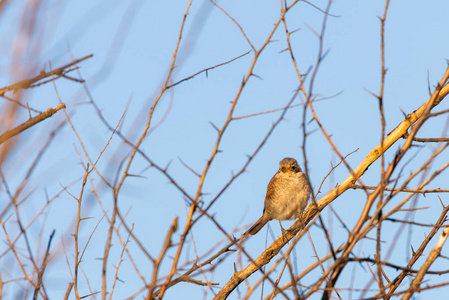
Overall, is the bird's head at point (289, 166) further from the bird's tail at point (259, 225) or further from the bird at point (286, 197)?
the bird's tail at point (259, 225)

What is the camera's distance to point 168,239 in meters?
2.25

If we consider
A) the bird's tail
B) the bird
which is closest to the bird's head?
the bird

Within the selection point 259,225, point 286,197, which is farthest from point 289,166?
point 259,225

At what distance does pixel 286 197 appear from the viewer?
698 cm

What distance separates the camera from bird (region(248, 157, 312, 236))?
22.9 feet

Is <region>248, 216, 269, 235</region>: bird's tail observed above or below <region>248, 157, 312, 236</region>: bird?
below

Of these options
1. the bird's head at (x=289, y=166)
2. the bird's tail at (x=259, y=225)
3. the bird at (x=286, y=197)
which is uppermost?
the bird's head at (x=289, y=166)

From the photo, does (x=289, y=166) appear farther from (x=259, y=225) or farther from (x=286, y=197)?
(x=259, y=225)

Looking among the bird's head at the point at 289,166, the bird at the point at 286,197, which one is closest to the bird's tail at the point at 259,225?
the bird at the point at 286,197

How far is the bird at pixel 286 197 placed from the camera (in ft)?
22.9

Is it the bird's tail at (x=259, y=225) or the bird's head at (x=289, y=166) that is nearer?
the bird's tail at (x=259, y=225)

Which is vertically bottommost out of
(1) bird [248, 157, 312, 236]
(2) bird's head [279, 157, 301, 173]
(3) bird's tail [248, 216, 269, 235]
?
(3) bird's tail [248, 216, 269, 235]

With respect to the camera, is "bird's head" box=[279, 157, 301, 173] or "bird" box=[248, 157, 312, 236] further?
"bird's head" box=[279, 157, 301, 173]

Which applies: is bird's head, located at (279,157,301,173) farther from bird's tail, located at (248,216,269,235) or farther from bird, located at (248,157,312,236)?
bird's tail, located at (248,216,269,235)
